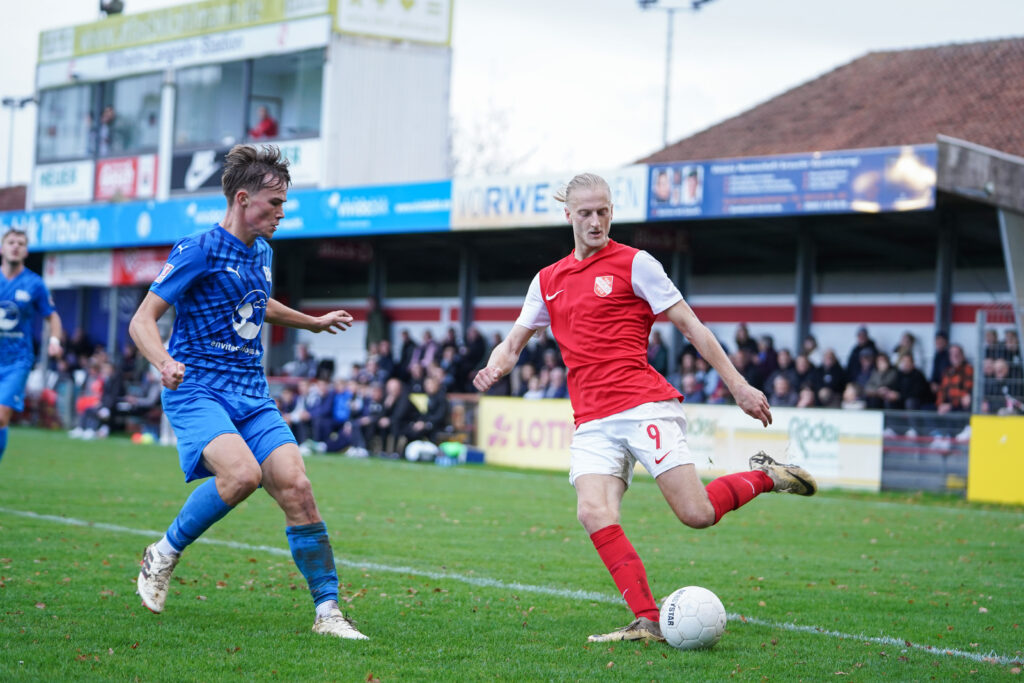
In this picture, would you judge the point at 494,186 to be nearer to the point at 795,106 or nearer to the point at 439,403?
the point at 439,403

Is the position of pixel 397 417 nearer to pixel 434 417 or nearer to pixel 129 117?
pixel 434 417

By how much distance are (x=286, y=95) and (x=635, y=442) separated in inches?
988

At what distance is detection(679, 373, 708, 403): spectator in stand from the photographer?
19.3m

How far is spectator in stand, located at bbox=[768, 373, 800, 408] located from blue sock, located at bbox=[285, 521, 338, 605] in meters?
13.1

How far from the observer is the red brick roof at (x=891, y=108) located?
95.3ft

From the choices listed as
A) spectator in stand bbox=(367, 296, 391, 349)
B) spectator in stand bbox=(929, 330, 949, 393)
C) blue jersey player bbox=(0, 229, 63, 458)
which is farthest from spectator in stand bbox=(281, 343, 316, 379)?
blue jersey player bbox=(0, 229, 63, 458)

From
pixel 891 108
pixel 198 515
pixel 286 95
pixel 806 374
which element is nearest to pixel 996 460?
pixel 806 374

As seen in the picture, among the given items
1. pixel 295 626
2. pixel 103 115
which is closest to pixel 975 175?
pixel 295 626

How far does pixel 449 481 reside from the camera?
659 inches

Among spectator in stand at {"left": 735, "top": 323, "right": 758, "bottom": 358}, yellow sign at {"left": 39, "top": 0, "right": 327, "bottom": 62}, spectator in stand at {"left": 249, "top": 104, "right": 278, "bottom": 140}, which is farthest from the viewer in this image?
yellow sign at {"left": 39, "top": 0, "right": 327, "bottom": 62}

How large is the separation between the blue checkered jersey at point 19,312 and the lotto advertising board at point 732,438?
8411 millimetres

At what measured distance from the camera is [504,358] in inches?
237

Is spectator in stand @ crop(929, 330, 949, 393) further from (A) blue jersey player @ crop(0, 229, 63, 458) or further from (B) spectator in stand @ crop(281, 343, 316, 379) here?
(B) spectator in stand @ crop(281, 343, 316, 379)

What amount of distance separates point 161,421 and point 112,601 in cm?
1988
